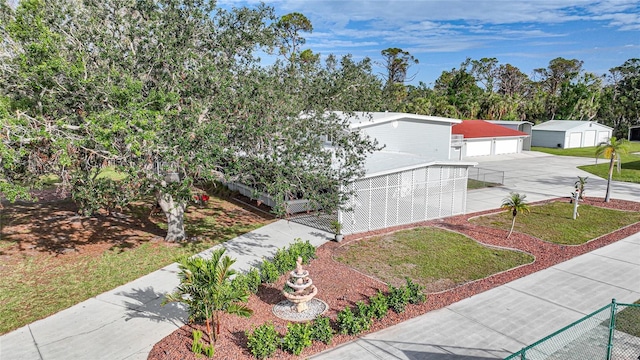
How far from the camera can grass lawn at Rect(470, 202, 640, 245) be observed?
1622cm

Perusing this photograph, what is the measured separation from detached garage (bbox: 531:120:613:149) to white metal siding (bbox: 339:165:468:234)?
38.2 metres

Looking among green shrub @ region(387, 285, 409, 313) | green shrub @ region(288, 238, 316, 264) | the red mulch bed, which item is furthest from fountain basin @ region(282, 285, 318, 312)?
green shrub @ region(288, 238, 316, 264)

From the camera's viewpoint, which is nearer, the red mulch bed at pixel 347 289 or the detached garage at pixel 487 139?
the red mulch bed at pixel 347 289

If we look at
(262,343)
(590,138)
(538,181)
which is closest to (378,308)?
(262,343)

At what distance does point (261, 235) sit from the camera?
636 inches

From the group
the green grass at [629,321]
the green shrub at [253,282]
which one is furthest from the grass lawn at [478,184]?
the green shrub at [253,282]

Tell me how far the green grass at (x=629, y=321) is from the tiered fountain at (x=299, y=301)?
6877 millimetres

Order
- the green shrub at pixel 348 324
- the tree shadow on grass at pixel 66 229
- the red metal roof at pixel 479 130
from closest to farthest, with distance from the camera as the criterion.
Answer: the green shrub at pixel 348 324 < the tree shadow on grass at pixel 66 229 < the red metal roof at pixel 479 130

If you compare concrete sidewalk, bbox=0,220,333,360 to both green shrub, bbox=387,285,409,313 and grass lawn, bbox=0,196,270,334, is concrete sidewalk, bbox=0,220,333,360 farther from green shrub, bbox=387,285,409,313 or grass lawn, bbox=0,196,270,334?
green shrub, bbox=387,285,409,313

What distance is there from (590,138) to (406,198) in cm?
4732

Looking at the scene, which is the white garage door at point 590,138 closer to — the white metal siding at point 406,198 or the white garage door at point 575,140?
the white garage door at point 575,140

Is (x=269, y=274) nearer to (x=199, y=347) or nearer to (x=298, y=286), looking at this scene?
(x=298, y=286)

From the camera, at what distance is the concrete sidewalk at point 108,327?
820 centimetres

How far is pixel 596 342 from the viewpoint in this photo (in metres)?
8.48
